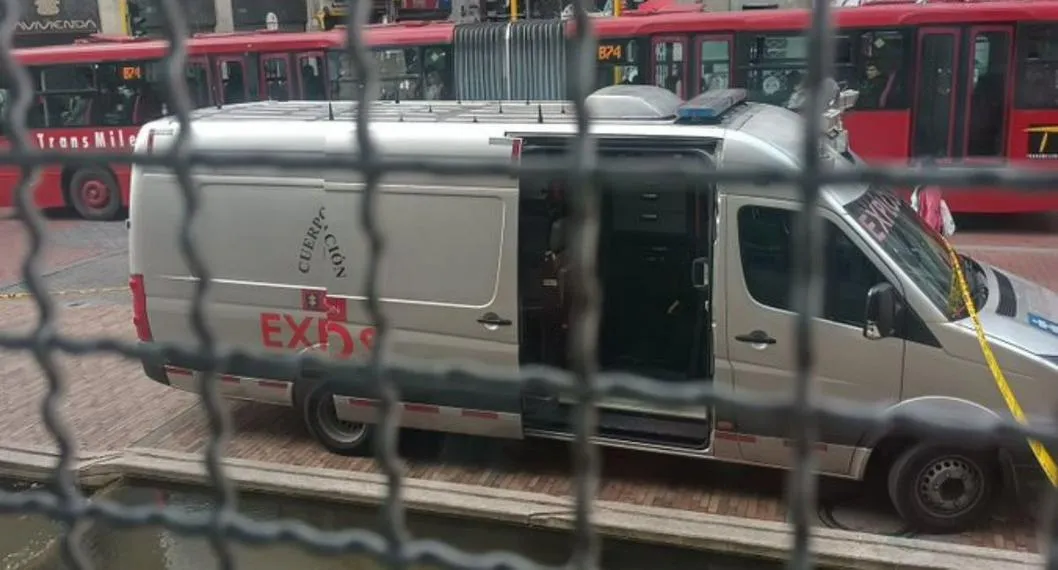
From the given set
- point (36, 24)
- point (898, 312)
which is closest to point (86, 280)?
point (898, 312)

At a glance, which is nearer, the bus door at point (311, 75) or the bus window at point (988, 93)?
the bus window at point (988, 93)

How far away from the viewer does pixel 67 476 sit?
6.09 feet

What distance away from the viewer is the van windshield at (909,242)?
16.6ft

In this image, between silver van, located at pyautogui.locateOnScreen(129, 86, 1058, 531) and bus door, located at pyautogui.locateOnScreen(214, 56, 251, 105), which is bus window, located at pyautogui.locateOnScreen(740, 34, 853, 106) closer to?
silver van, located at pyautogui.locateOnScreen(129, 86, 1058, 531)

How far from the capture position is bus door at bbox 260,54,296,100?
14.8 meters

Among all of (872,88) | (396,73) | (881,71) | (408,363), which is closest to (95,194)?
(396,73)

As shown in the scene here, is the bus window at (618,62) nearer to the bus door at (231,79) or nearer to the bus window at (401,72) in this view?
the bus window at (401,72)

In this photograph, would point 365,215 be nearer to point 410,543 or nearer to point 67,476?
point 410,543

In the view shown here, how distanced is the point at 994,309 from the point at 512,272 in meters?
2.58

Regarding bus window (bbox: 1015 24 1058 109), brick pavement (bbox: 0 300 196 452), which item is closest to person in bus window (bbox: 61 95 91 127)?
brick pavement (bbox: 0 300 196 452)

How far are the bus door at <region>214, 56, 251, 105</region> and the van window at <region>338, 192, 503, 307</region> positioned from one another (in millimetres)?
10076

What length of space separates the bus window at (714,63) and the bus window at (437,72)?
3.49 meters

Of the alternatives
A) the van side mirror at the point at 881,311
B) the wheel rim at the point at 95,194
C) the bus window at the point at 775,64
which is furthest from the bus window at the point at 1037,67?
Result: the wheel rim at the point at 95,194

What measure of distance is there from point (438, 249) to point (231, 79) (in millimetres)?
10551
